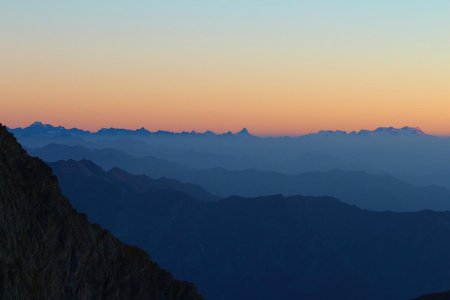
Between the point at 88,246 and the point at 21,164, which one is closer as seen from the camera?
the point at 21,164

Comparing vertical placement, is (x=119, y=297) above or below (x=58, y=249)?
below

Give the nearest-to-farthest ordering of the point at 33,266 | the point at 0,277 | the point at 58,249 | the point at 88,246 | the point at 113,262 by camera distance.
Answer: the point at 0,277 < the point at 33,266 < the point at 58,249 < the point at 88,246 < the point at 113,262

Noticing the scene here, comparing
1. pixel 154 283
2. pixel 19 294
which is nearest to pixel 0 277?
pixel 19 294

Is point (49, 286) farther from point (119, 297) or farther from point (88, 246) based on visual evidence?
point (119, 297)

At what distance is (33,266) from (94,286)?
72.3 feet

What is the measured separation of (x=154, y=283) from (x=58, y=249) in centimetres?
3336

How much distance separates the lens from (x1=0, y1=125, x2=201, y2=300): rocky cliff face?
90.1 m

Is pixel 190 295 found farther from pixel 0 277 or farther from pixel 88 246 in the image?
pixel 0 277

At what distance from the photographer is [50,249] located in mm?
103250

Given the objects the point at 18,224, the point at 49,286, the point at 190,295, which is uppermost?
the point at 18,224

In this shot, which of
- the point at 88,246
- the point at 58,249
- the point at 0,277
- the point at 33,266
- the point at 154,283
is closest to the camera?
the point at 0,277

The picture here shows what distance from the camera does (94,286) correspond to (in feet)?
378

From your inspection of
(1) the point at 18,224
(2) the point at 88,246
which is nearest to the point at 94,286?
(2) the point at 88,246

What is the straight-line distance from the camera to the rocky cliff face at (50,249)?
90062 millimetres
